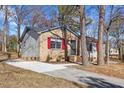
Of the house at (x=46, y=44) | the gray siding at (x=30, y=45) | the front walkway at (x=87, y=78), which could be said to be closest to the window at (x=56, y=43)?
the house at (x=46, y=44)

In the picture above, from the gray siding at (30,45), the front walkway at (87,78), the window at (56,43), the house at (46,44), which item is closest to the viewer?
the front walkway at (87,78)

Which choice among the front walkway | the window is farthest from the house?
the front walkway

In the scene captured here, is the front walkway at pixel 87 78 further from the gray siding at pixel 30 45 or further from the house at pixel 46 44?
the gray siding at pixel 30 45

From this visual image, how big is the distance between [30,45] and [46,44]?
2.37 m

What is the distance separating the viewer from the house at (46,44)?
88.8 ft

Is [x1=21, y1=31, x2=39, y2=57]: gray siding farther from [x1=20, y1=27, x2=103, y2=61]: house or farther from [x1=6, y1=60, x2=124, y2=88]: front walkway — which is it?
[x1=6, y1=60, x2=124, y2=88]: front walkway

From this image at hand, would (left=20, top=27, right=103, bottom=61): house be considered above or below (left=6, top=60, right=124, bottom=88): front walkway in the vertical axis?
above

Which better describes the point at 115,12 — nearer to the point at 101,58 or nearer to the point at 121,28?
the point at 101,58

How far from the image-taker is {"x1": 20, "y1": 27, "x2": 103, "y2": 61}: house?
88.8ft

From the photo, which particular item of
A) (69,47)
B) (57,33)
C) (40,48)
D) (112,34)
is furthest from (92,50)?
(112,34)

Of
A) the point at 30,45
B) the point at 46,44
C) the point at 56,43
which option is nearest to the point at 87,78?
the point at 46,44

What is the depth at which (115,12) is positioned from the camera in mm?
27656

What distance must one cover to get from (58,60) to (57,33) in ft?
9.78

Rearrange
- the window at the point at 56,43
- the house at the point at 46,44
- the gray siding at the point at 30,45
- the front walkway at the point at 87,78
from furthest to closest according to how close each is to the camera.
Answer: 1. the window at the point at 56,43
2. the gray siding at the point at 30,45
3. the house at the point at 46,44
4. the front walkway at the point at 87,78
